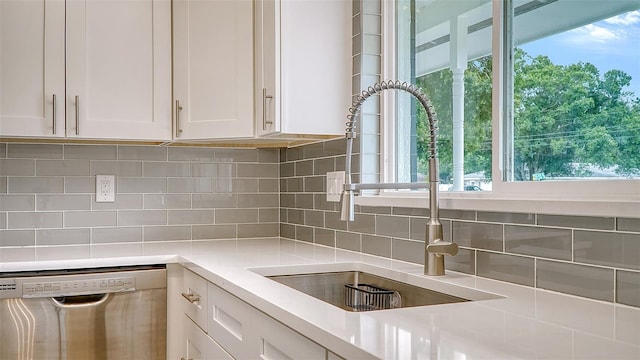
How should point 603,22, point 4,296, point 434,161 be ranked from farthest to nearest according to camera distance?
point 4,296 < point 434,161 < point 603,22

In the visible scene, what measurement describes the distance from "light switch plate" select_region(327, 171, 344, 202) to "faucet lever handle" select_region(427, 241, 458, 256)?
852mm

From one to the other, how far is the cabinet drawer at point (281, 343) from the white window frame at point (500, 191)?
0.67 metres

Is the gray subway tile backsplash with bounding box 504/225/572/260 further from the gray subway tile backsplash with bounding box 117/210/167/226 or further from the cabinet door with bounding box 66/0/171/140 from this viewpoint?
the gray subway tile backsplash with bounding box 117/210/167/226

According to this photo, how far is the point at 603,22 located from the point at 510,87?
324 mm

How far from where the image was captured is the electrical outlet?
2.76 metres

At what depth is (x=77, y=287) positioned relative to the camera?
Result: 6.91ft

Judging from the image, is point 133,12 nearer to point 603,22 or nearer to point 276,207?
point 276,207

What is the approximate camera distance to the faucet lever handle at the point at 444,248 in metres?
1.63

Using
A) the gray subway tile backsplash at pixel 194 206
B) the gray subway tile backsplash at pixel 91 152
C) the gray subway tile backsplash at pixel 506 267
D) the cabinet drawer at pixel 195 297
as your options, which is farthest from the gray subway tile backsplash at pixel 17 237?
the gray subway tile backsplash at pixel 506 267

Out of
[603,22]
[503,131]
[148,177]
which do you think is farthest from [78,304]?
[603,22]

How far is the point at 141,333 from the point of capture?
222 cm

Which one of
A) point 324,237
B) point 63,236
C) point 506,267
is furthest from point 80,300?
point 506,267

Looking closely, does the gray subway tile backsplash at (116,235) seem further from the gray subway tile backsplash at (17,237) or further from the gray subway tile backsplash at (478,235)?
the gray subway tile backsplash at (478,235)

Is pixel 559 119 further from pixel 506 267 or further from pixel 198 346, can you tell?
pixel 198 346
